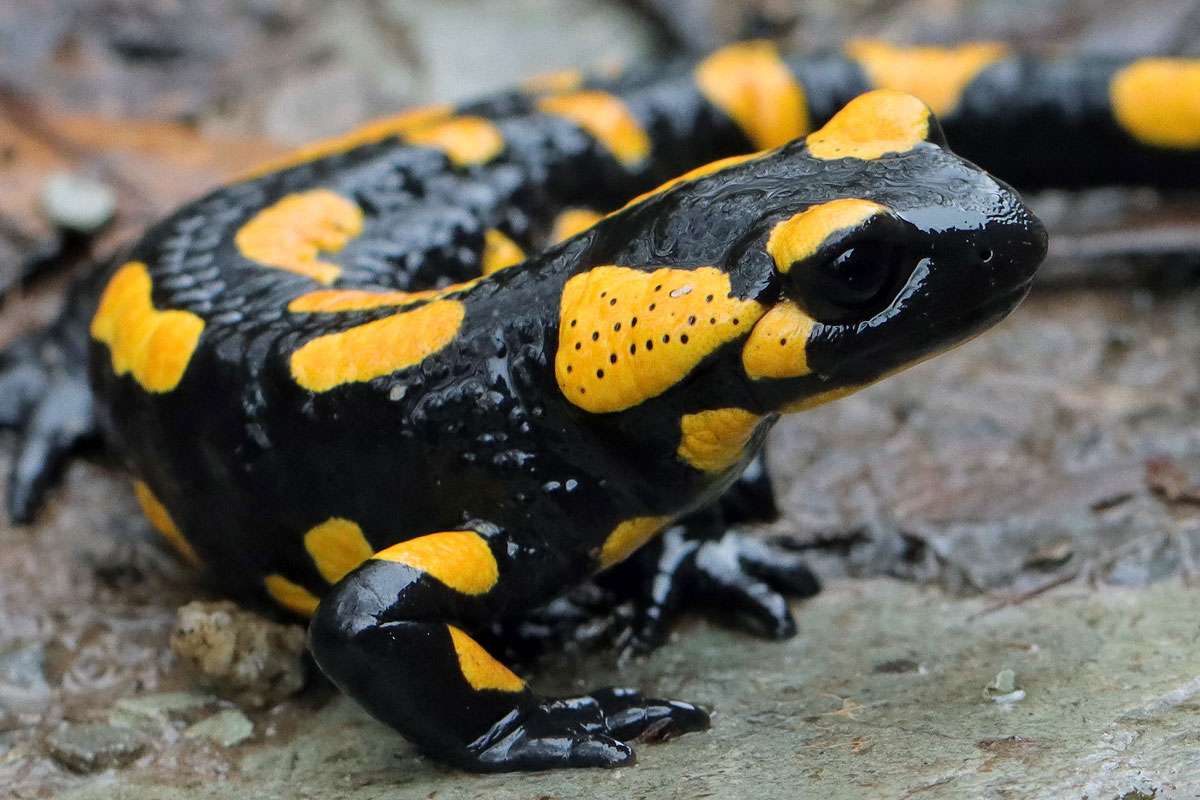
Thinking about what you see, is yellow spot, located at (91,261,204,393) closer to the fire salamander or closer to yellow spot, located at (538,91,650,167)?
the fire salamander

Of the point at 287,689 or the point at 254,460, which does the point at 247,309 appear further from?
the point at 287,689

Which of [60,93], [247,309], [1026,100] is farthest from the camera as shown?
[60,93]

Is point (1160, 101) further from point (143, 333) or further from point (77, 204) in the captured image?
point (77, 204)

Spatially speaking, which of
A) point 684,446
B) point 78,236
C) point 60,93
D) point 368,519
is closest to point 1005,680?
point 684,446

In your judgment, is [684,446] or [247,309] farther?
[247,309]

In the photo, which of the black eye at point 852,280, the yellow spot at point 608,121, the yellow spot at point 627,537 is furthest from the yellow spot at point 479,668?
the yellow spot at point 608,121

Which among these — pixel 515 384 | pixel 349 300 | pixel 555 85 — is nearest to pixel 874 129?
pixel 515 384

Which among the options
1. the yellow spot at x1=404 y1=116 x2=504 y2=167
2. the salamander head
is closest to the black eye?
the salamander head
